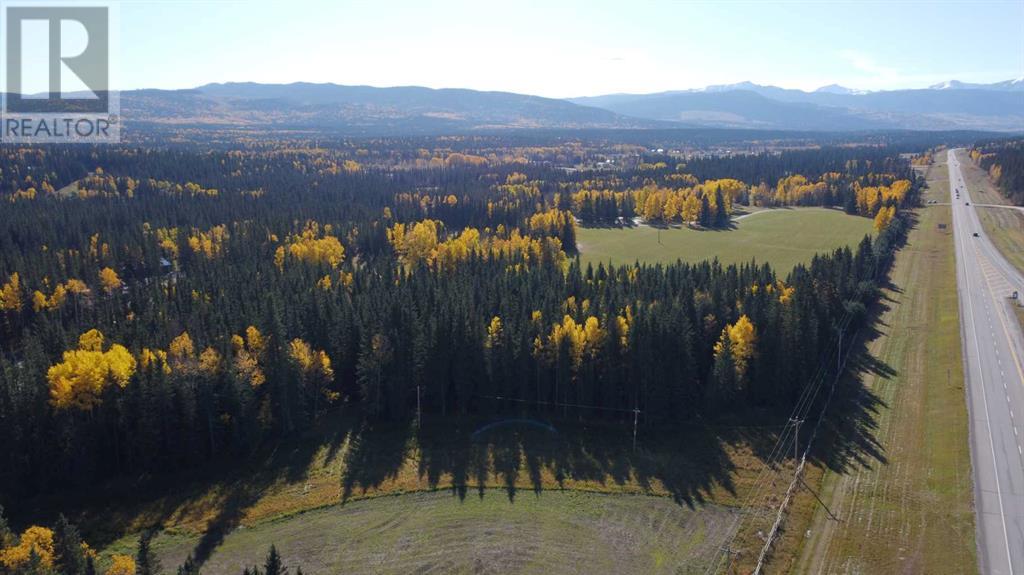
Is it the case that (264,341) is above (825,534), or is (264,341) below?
above

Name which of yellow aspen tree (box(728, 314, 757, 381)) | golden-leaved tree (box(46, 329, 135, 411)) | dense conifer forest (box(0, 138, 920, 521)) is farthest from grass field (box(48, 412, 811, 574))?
golden-leaved tree (box(46, 329, 135, 411))

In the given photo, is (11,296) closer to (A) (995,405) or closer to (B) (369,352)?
(B) (369,352)

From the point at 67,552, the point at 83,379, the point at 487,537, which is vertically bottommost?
the point at 487,537

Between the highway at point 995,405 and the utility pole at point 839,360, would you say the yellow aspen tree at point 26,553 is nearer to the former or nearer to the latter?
the highway at point 995,405

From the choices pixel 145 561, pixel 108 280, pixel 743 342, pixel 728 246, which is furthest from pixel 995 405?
pixel 108 280

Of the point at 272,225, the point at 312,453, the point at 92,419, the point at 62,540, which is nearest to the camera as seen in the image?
the point at 62,540

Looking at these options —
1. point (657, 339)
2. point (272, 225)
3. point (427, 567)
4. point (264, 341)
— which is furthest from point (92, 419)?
point (272, 225)

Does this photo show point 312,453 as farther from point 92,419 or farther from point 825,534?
point 825,534
